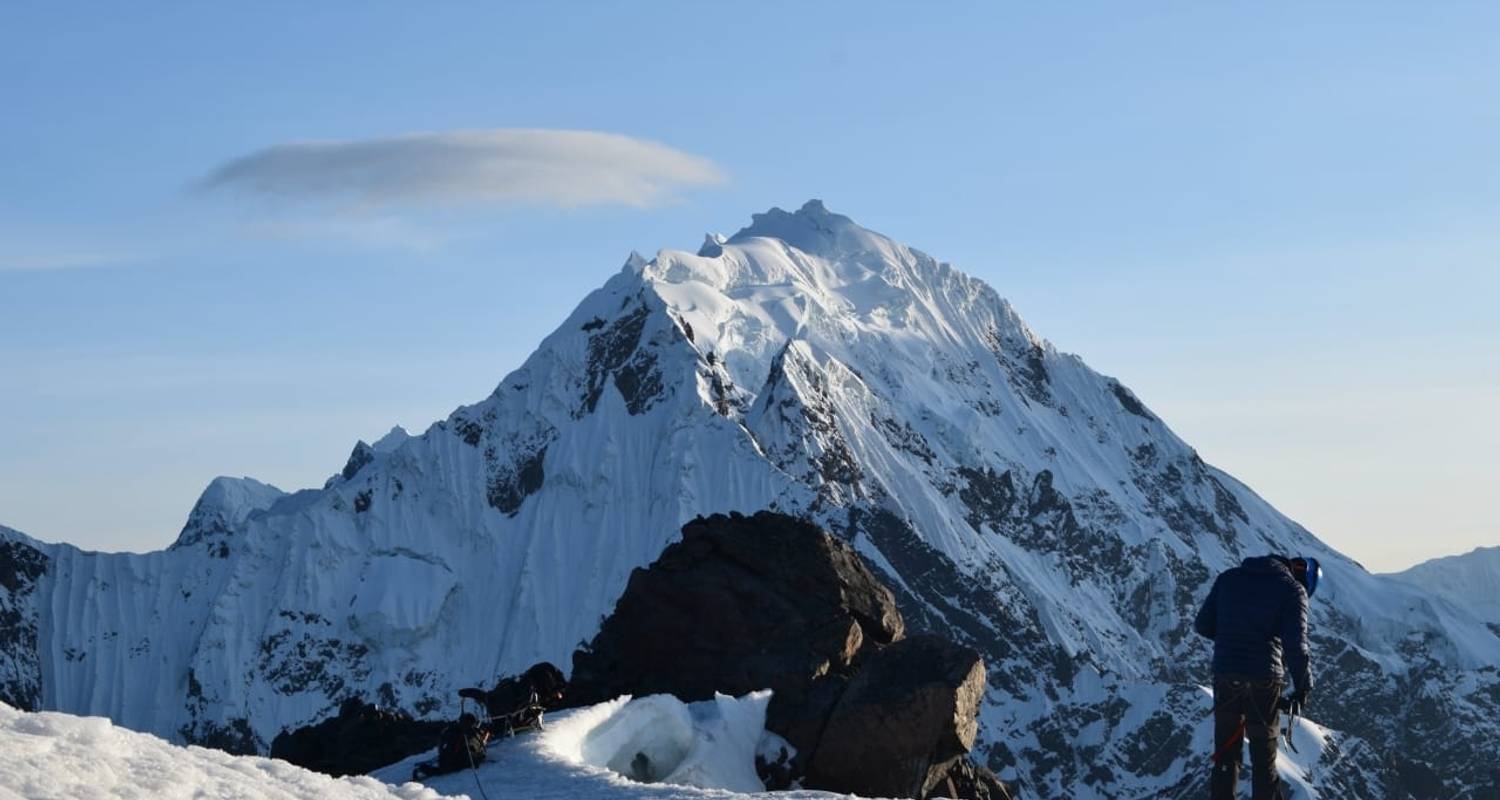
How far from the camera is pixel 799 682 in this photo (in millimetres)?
35312

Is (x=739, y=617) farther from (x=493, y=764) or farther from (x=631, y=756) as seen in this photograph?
(x=493, y=764)

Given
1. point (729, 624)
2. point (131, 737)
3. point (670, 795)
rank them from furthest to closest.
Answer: point (729, 624), point (670, 795), point (131, 737)

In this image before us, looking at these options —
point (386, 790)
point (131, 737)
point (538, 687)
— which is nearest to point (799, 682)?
point (538, 687)

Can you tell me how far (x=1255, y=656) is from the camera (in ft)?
76.8

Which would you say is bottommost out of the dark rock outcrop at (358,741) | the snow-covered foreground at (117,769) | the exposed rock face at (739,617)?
the snow-covered foreground at (117,769)

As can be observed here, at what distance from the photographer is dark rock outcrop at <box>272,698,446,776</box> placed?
3653cm

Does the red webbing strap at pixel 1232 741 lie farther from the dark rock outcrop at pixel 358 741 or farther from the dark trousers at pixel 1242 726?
the dark rock outcrop at pixel 358 741

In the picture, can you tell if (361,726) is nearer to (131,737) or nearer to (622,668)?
(622,668)

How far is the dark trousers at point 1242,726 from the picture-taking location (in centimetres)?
2348

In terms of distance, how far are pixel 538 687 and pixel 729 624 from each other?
930 cm

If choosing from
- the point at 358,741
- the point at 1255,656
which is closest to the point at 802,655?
the point at 358,741

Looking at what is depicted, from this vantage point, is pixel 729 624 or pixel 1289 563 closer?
pixel 1289 563

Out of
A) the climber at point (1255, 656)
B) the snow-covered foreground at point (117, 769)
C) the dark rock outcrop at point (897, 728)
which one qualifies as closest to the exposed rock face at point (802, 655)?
the dark rock outcrop at point (897, 728)

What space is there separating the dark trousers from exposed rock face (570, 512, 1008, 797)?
9994 mm
